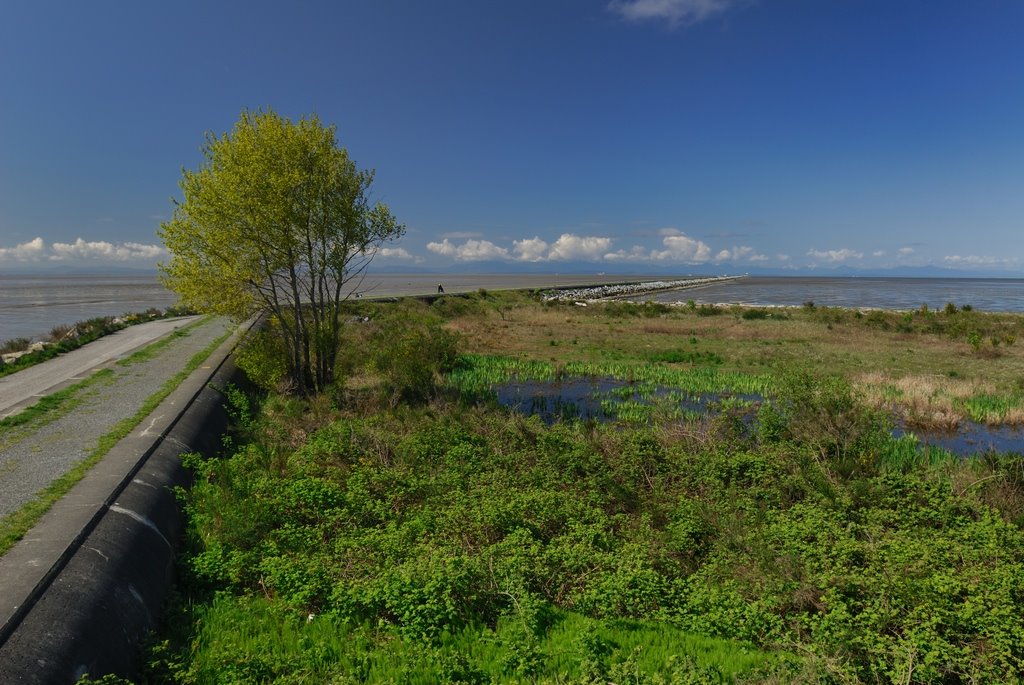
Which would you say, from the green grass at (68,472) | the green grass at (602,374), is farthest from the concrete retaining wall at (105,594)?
the green grass at (602,374)

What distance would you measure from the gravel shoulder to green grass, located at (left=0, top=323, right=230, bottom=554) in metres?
0.13

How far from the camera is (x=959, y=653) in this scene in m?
6.69

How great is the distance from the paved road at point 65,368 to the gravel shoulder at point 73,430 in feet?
2.13

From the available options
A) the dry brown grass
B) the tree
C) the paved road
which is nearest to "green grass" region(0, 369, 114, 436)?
the paved road

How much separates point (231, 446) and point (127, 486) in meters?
A: 5.40

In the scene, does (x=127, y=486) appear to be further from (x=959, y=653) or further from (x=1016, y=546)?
(x=1016, y=546)

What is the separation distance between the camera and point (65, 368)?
20078 mm

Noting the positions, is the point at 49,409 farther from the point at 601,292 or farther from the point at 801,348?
the point at 601,292

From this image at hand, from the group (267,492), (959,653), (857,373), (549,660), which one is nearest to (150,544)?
(267,492)

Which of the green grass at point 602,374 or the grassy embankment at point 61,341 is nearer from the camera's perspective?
the grassy embankment at point 61,341

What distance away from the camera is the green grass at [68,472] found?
7.59 meters

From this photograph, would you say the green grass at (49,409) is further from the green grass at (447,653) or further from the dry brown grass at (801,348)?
the dry brown grass at (801,348)

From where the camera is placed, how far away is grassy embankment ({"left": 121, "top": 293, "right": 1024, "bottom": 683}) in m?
6.66

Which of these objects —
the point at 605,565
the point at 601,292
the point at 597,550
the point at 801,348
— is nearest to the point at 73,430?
the point at 597,550
